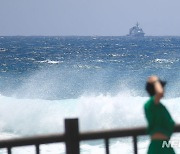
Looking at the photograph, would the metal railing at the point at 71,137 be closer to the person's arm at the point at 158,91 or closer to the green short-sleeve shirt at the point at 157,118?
the green short-sleeve shirt at the point at 157,118

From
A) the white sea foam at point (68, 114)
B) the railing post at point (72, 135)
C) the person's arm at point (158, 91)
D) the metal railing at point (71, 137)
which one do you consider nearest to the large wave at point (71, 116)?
the white sea foam at point (68, 114)

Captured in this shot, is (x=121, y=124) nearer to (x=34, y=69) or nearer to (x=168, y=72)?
(x=168, y=72)

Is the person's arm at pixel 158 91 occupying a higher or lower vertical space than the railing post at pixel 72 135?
higher

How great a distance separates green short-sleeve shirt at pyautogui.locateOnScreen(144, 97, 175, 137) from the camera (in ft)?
11.8

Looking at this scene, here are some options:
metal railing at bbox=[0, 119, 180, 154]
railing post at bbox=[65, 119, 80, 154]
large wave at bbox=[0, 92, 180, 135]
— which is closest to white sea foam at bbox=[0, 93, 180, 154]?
large wave at bbox=[0, 92, 180, 135]

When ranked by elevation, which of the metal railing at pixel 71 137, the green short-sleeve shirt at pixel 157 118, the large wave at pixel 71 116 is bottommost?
the large wave at pixel 71 116

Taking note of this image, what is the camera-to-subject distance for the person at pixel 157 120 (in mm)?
3600

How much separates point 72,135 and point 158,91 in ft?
2.55

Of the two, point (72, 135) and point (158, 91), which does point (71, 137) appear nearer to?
point (72, 135)

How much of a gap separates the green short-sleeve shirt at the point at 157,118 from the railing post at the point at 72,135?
569mm

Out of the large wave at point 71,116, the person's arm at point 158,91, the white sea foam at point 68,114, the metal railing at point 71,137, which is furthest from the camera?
the large wave at point 71,116

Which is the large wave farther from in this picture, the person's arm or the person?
the person's arm

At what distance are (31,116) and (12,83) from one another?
2282 centimetres

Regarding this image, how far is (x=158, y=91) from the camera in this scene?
3518mm
